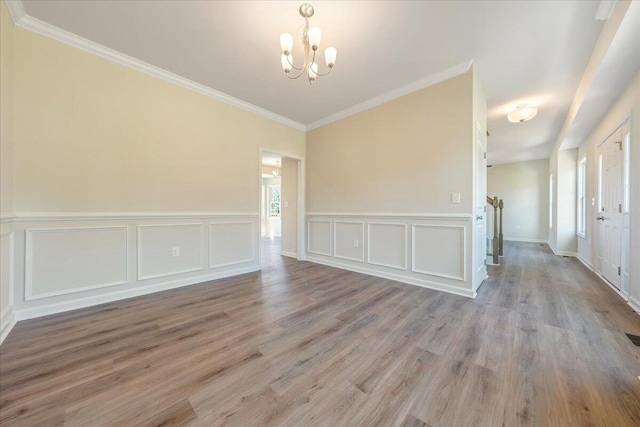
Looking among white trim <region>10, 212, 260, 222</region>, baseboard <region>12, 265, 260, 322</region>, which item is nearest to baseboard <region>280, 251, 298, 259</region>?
baseboard <region>12, 265, 260, 322</region>

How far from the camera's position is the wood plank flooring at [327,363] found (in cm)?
119

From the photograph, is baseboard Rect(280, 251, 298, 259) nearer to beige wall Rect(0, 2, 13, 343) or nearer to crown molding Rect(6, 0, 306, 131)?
crown molding Rect(6, 0, 306, 131)

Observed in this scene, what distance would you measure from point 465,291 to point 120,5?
446cm

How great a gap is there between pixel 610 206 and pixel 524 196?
5.21m

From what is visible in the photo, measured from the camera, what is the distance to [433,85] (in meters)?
3.05

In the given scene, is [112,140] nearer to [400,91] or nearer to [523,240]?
[400,91]

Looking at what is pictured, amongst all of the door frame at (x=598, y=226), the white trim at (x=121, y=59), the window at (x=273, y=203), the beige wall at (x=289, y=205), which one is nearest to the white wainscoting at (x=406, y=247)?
the beige wall at (x=289, y=205)

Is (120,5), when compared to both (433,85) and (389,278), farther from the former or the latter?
(389,278)

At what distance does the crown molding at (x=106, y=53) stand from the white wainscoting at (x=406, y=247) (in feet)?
8.44

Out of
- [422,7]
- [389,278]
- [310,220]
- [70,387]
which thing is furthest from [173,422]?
[310,220]

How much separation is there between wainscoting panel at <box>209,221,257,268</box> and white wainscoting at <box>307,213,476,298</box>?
1.40 meters

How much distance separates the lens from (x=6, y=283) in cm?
198

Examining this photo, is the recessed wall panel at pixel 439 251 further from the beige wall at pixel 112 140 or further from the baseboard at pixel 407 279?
the beige wall at pixel 112 140

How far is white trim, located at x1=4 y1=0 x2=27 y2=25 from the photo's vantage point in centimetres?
195
